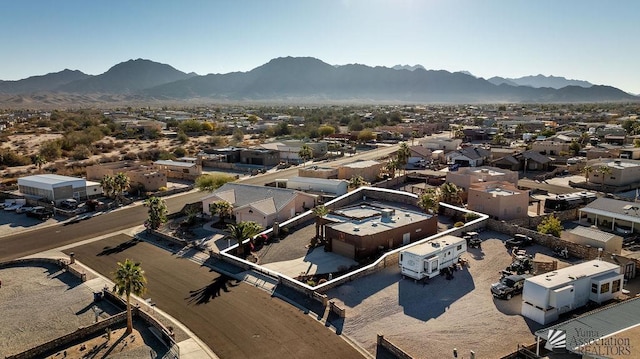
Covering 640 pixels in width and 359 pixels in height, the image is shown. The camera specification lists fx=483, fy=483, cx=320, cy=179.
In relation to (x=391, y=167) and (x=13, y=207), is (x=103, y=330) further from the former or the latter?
(x=391, y=167)

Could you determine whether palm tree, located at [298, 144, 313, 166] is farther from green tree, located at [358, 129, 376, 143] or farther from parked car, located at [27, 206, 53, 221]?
parked car, located at [27, 206, 53, 221]

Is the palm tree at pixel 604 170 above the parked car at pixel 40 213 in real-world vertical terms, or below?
above

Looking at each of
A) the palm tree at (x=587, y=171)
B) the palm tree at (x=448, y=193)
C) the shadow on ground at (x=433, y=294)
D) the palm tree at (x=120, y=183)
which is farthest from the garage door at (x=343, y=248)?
the palm tree at (x=587, y=171)

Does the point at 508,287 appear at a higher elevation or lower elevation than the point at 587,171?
lower

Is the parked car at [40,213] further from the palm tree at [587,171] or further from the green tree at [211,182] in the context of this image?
the palm tree at [587,171]

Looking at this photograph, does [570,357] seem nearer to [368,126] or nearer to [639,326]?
[639,326]

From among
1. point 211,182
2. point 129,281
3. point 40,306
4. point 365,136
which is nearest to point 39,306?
point 40,306

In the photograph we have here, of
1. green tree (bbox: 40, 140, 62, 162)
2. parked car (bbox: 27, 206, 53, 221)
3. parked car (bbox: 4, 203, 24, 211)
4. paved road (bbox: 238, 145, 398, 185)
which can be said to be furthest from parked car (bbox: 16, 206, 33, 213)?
green tree (bbox: 40, 140, 62, 162)
